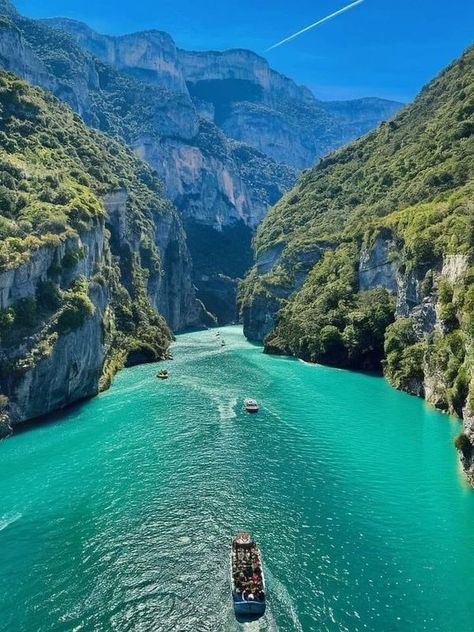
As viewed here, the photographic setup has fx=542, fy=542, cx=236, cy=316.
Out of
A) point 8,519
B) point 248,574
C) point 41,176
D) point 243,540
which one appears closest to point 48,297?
point 41,176

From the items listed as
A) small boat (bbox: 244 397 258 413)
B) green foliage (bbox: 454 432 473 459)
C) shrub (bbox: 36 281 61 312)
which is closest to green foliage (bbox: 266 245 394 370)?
small boat (bbox: 244 397 258 413)

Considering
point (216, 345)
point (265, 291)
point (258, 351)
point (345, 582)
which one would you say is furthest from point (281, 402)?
point (265, 291)

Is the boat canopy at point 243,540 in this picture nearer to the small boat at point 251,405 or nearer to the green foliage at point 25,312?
the small boat at point 251,405

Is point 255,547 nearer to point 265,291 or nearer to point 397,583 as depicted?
point 397,583

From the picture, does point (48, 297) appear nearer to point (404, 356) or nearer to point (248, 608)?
point (248, 608)

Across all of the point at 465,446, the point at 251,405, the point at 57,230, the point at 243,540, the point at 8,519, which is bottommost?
the point at 8,519

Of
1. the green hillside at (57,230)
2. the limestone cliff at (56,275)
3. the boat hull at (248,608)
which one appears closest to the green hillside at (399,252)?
the green hillside at (57,230)
